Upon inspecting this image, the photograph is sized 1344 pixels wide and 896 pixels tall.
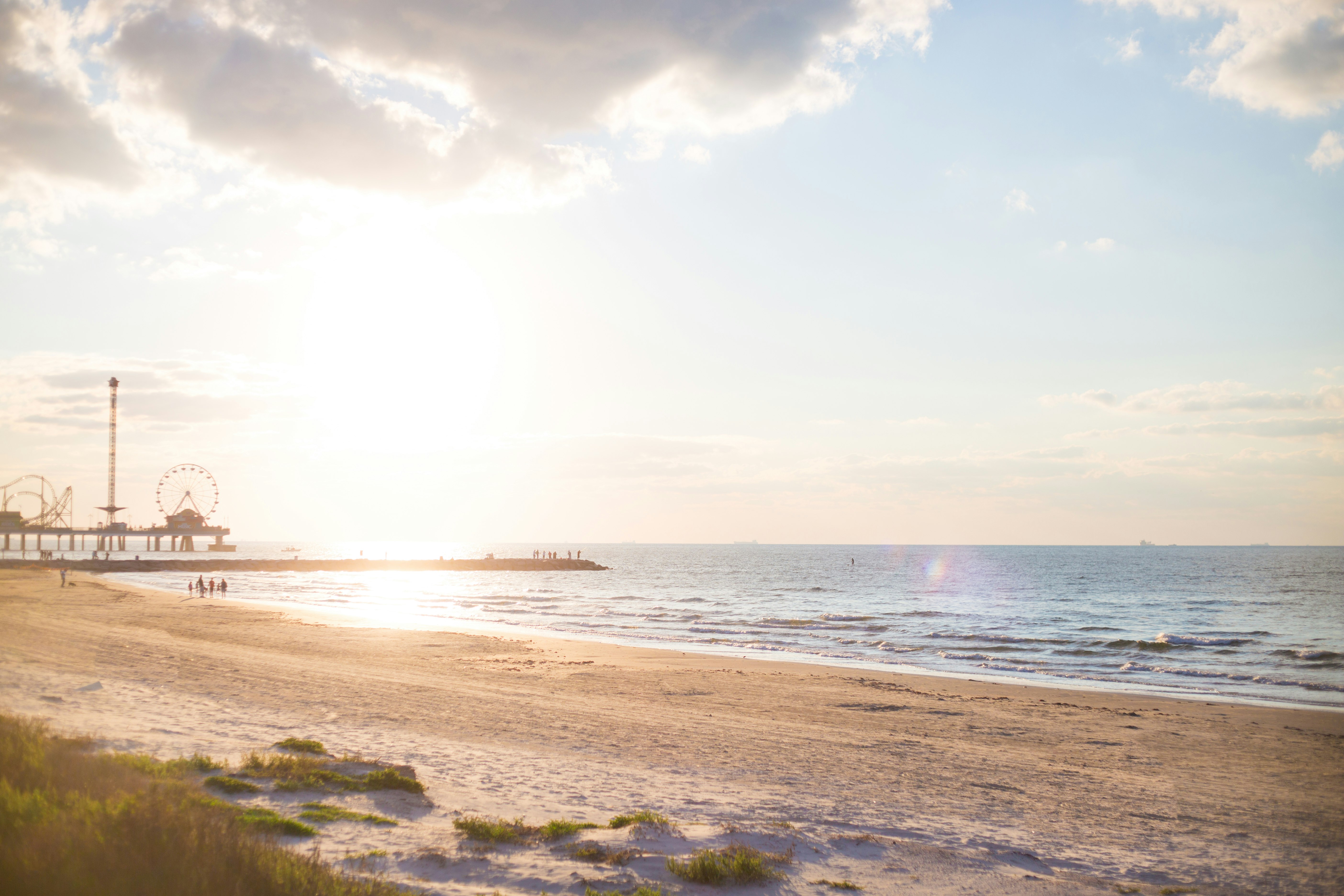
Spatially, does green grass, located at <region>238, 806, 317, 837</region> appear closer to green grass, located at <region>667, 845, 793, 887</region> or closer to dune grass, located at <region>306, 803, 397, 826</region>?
dune grass, located at <region>306, 803, 397, 826</region>

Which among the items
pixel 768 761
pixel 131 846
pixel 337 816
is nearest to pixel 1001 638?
pixel 768 761

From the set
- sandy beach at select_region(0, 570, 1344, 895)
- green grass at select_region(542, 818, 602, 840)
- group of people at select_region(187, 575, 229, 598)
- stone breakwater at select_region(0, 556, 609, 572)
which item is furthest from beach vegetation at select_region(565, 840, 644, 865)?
stone breakwater at select_region(0, 556, 609, 572)

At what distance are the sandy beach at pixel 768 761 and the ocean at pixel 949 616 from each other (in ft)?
23.0

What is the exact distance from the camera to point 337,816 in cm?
843

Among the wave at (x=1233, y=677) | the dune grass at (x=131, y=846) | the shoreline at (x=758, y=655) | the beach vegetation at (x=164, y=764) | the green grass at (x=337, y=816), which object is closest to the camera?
the dune grass at (x=131, y=846)

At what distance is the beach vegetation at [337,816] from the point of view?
832 centimetres

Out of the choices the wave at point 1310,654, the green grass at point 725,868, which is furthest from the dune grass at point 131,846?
the wave at point 1310,654

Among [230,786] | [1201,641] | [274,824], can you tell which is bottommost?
[1201,641]

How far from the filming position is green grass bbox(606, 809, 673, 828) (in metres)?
8.80

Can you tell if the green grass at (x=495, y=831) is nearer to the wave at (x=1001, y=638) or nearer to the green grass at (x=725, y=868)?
the green grass at (x=725, y=868)

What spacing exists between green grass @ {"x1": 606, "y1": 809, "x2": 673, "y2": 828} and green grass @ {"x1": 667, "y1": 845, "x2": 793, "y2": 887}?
1.05 metres

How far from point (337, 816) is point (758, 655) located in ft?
80.8

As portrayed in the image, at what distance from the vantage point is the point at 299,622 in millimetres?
37188

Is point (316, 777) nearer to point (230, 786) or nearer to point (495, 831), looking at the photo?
point (230, 786)
